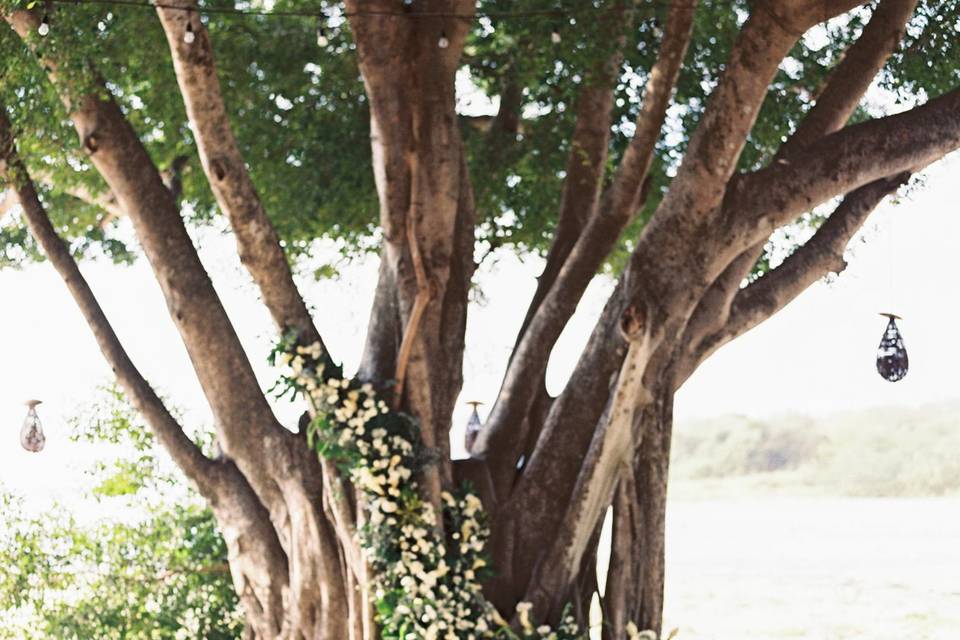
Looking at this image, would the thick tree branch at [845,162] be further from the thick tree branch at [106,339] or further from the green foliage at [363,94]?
the thick tree branch at [106,339]

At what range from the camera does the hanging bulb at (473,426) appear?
19.1ft

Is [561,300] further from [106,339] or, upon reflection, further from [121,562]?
[121,562]

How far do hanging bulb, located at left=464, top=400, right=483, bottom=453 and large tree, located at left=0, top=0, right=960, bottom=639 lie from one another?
0.52 meters

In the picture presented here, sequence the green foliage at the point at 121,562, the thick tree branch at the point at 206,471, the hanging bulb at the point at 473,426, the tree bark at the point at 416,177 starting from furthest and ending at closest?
the green foliage at the point at 121,562
the hanging bulb at the point at 473,426
the thick tree branch at the point at 206,471
the tree bark at the point at 416,177

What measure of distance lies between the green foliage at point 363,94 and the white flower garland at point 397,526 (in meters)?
1.33

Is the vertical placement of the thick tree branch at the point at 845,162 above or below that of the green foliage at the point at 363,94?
below

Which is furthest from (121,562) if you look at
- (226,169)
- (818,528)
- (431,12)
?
(818,528)

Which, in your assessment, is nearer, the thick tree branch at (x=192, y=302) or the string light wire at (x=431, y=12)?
the string light wire at (x=431, y=12)

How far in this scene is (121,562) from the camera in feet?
19.8

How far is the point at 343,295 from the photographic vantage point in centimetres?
670

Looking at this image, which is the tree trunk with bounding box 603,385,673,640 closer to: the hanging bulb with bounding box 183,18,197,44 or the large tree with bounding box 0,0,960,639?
the large tree with bounding box 0,0,960,639

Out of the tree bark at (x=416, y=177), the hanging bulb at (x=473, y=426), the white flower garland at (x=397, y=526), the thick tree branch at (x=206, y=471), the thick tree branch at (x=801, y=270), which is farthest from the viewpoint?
the hanging bulb at (x=473, y=426)

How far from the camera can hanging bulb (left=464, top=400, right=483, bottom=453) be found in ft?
19.1

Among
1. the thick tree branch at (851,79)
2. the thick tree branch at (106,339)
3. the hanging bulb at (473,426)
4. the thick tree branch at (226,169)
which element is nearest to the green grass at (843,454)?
the hanging bulb at (473,426)
